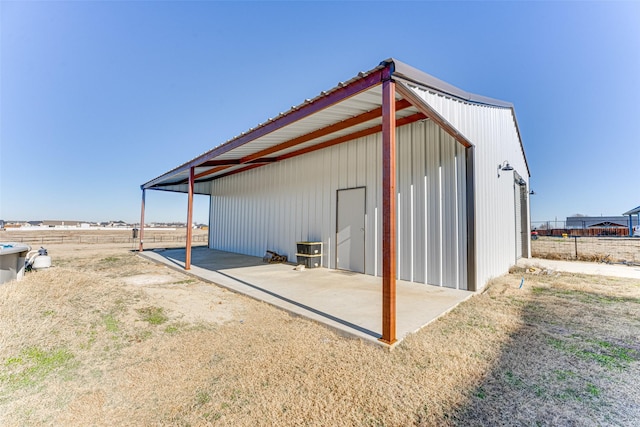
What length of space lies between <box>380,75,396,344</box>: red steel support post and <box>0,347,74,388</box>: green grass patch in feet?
9.57

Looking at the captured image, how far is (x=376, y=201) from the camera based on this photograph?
599cm

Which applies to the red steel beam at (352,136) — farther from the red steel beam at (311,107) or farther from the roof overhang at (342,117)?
the red steel beam at (311,107)

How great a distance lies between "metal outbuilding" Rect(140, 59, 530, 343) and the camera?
10.2 ft

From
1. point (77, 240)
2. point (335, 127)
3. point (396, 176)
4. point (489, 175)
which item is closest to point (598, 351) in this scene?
point (489, 175)

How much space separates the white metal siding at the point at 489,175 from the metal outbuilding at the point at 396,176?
0.08 ft

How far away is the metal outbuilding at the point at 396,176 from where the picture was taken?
10.2 ft

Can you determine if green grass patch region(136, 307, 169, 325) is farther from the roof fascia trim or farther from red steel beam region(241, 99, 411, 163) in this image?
red steel beam region(241, 99, 411, 163)

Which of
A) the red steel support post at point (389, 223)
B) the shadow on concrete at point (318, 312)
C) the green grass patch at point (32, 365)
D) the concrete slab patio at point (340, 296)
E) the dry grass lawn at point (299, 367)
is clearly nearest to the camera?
the dry grass lawn at point (299, 367)

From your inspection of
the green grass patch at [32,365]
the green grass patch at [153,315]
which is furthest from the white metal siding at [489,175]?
the green grass patch at [32,365]

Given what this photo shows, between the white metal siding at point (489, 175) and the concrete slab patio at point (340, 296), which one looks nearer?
the concrete slab patio at point (340, 296)

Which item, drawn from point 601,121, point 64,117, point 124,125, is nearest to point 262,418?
point 124,125

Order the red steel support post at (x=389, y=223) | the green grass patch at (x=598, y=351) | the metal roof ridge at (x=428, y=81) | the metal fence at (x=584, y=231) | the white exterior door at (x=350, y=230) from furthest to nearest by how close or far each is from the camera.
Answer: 1. the metal fence at (x=584, y=231)
2. the white exterior door at (x=350, y=230)
3. the metal roof ridge at (x=428, y=81)
4. the red steel support post at (x=389, y=223)
5. the green grass patch at (x=598, y=351)

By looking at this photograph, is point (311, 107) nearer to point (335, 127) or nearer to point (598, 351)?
point (335, 127)

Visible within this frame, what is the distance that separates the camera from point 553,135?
787 inches
